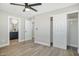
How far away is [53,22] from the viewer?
4.40 m

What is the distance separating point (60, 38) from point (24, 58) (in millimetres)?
3658

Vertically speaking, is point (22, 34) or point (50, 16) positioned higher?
point (50, 16)

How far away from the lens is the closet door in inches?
155

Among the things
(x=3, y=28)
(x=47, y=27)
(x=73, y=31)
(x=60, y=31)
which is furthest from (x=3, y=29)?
(x=73, y=31)

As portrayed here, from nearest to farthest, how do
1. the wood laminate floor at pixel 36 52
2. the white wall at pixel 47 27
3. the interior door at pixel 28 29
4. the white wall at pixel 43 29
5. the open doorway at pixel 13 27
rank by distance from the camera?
the wood laminate floor at pixel 36 52 < the white wall at pixel 47 27 < the white wall at pixel 43 29 < the interior door at pixel 28 29 < the open doorway at pixel 13 27

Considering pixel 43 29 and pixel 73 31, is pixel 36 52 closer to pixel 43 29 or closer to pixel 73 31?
pixel 43 29

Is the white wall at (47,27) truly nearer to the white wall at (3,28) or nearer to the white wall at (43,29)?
the white wall at (43,29)

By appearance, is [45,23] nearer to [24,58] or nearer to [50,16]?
[50,16]

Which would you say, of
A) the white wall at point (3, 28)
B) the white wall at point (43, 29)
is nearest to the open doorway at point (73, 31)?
the white wall at point (43, 29)

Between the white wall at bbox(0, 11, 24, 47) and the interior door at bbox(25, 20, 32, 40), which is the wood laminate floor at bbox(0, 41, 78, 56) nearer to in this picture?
the white wall at bbox(0, 11, 24, 47)

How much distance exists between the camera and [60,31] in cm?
411

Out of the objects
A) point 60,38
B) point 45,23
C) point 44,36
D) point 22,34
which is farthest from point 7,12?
point 60,38

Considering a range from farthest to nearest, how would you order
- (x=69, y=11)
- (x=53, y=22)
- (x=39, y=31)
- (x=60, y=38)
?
(x=39, y=31), (x=53, y=22), (x=60, y=38), (x=69, y=11)

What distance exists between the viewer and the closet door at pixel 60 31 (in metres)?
3.94
